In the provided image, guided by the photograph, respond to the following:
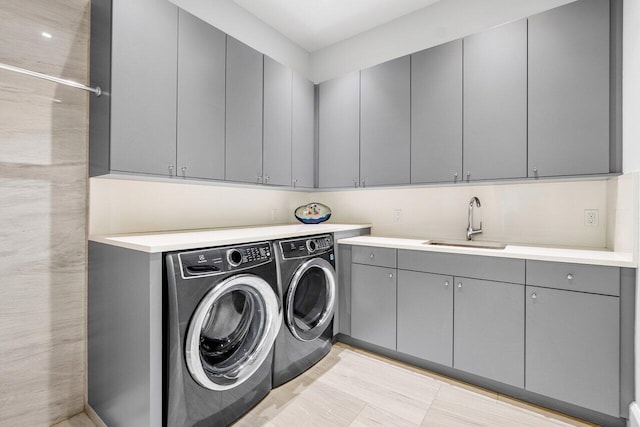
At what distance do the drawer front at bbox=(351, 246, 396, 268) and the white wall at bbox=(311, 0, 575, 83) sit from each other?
1.91 m

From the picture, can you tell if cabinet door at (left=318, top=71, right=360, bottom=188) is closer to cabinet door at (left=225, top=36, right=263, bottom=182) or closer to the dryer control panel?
cabinet door at (left=225, top=36, right=263, bottom=182)

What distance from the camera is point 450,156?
2.32 metres

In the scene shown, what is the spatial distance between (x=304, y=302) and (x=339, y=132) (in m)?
1.64

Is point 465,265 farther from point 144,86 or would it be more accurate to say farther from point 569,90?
point 144,86

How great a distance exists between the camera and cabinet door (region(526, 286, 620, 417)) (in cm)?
158

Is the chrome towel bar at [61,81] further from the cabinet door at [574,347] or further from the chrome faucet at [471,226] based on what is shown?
the cabinet door at [574,347]

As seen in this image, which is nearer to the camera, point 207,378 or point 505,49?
point 207,378

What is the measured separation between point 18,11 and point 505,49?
9.52 ft

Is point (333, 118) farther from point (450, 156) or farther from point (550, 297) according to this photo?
point (550, 297)

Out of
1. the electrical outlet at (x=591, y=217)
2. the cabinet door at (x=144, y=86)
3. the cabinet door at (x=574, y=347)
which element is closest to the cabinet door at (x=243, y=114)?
the cabinet door at (x=144, y=86)

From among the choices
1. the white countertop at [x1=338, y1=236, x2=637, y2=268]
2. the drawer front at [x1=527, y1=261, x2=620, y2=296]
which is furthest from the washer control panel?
the drawer front at [x1=527, y1=261, x2=620, y2=296]

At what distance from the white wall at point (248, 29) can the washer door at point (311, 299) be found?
7.05 ft

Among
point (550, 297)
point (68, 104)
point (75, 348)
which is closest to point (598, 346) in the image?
point (550, 297)

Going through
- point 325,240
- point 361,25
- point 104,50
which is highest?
point 361,25
